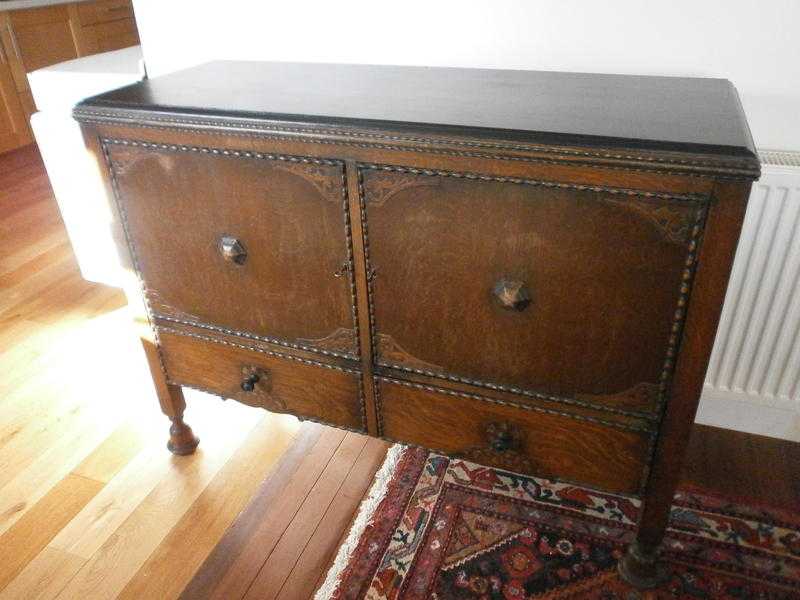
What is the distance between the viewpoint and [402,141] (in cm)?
95

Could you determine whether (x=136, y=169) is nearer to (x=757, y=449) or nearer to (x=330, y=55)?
(x=330, y=55)

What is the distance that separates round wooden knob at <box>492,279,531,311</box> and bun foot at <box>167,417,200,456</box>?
3.16 ft

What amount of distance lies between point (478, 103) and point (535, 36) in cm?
38

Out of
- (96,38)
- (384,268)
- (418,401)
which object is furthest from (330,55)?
(96,38)

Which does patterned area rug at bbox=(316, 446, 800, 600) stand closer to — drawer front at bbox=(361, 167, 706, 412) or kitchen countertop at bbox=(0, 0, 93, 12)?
drawer front at bbox=(361, 167, 706, 412)

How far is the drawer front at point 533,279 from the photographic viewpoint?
919 millimetres

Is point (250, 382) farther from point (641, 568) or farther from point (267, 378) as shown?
point (641, 568)

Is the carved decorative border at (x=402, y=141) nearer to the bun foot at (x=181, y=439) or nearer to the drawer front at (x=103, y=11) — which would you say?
the bun foot at (x=181, y=439)

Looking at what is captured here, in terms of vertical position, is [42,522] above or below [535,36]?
below

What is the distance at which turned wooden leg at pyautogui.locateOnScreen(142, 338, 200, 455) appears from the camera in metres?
1.46

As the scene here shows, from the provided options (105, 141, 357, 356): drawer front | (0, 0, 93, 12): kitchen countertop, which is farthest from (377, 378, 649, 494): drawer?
(0, 0, 93, 12): kitchen countertop

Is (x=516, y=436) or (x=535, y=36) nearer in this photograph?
(x=516, y=436)

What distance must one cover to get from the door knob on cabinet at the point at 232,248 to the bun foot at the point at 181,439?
2.03 feet

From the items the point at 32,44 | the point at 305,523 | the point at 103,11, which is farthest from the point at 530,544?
the point at 103,11
